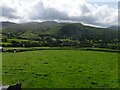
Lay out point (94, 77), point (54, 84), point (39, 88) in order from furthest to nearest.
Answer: point (94, 77) → point (54, 84) → point (39, 88)

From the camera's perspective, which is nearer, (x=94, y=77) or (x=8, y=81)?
(x=8, y=81)

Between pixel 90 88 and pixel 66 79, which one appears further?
pixel 66 79

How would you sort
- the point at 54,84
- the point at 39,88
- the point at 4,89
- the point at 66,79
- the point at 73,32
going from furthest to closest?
the point at 73,32 → the point at 66,79 → the point at 54,84 → the point at 39,88 → the point at 4,89

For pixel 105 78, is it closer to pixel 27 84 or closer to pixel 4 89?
pixel 27 84

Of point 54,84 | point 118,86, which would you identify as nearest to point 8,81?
point 54,84

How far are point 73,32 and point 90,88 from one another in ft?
605

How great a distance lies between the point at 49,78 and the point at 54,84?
1.90 meters

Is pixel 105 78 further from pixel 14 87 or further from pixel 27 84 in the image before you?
pixel 14 87

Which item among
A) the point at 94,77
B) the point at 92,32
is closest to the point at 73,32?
the point at 92,32

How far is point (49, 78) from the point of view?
15.1 metres

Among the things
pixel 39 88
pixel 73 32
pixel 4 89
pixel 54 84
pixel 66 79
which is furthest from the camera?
pixel 73 32

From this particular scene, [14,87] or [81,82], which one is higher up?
[14,87]

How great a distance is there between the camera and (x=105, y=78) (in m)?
15.9

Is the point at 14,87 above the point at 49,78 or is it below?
above
